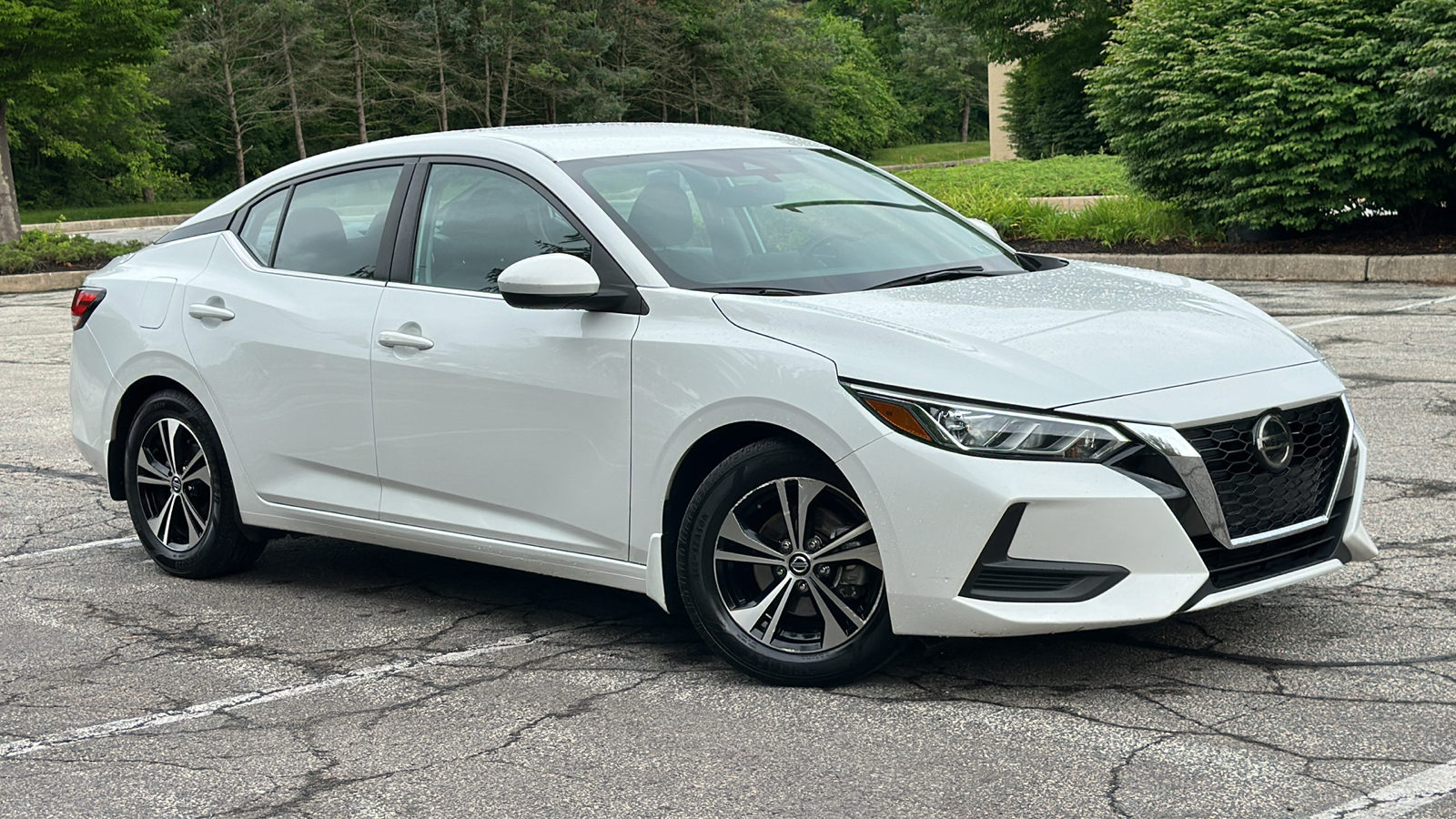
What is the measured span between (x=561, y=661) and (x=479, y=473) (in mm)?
672

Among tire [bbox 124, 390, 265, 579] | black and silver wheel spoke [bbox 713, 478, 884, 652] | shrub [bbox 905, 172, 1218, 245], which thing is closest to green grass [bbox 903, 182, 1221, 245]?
shrub [bbox 905, 172, 1218, 245]

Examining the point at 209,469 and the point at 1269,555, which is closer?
the point at 1269,555

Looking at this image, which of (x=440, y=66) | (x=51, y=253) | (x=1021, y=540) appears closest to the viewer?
(x=1021, y=540)

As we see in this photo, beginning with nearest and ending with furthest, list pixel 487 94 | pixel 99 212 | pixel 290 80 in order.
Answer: pixel 99 212, pixel 290 80, pixel 487 94

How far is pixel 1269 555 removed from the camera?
4410 mm

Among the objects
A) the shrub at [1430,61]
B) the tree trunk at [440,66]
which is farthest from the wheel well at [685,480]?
the tree trunk at [440,66]

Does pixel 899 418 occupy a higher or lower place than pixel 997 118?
higher

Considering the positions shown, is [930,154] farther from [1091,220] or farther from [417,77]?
[1091,220]

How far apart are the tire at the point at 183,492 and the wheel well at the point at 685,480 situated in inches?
84.4

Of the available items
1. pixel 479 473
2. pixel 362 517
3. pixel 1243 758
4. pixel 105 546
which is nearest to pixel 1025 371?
pixel 1243 758

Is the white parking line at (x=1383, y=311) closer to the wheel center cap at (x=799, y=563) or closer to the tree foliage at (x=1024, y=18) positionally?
the wheel center cap at (x=799, y=563)

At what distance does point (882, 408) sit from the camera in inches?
169

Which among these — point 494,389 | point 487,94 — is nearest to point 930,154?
point 487,94

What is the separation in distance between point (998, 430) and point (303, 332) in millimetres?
2719
